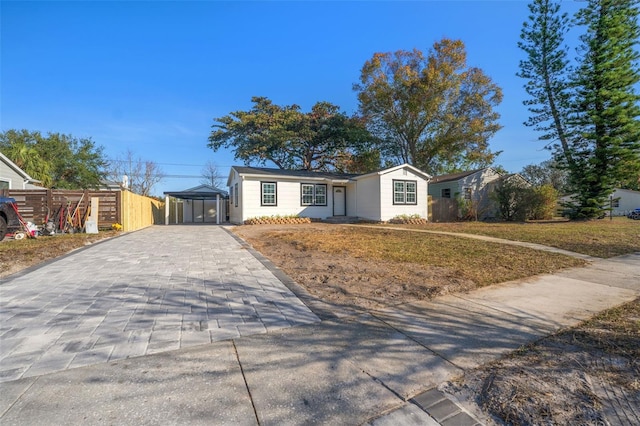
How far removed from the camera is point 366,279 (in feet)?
14.8

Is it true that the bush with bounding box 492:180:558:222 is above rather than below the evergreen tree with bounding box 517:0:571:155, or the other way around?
below

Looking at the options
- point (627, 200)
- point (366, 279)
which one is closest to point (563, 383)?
point (366, 279)

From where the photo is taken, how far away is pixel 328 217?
18469mm

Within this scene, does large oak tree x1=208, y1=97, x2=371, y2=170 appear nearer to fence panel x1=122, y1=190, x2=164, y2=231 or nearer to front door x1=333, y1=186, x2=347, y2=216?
front door x1=333, y1=186, x2=347, y2=216

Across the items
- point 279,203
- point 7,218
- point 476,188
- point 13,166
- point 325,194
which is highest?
Answer: point 13,166

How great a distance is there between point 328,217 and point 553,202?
14.6 meters

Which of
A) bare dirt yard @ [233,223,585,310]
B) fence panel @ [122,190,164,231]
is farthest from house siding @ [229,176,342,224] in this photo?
bare dirt yard @ [233,223,585,310]

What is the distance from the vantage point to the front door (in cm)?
1917

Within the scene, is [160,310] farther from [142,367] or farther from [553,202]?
[553,202]

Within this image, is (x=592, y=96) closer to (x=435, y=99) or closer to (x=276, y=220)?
(x=435, y=99)

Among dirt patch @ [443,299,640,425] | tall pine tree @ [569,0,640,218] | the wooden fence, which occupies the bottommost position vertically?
dirt patch @ [443,299,640,425]

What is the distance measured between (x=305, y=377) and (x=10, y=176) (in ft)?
65.4

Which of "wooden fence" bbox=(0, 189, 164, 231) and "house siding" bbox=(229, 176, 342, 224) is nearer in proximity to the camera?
"wooden fence" bbox=(0, 189, 164, 231)

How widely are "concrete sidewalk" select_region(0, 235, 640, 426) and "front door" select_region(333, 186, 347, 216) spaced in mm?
16061
